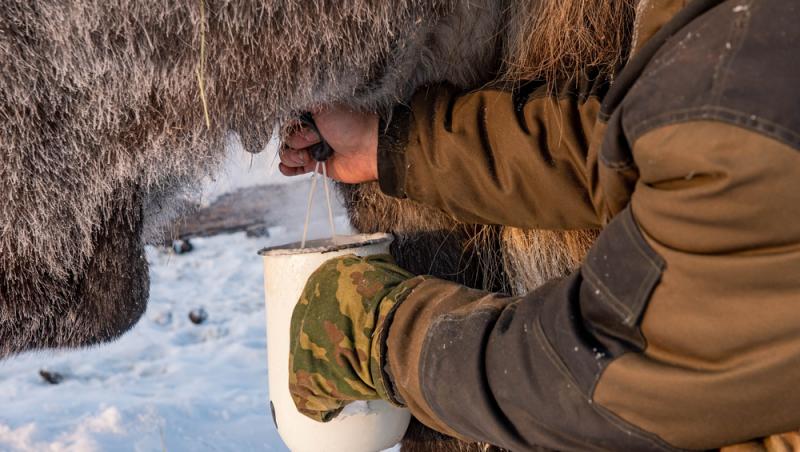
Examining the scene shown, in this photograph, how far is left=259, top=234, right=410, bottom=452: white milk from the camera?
1.45m

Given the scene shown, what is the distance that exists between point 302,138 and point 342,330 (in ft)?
1.50

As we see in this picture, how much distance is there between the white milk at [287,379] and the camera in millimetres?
1452

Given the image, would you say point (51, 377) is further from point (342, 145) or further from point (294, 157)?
point (342, 145)

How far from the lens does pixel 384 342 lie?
127cm

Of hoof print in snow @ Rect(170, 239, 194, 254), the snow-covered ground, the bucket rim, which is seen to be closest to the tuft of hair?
the bucket rim

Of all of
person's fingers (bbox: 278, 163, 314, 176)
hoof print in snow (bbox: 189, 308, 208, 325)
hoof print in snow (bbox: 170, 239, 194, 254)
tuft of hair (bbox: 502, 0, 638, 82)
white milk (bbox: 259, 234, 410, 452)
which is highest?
tuft of hair (bbox: 502, 0, 638, 82)

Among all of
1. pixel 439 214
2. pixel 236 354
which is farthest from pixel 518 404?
pixel 236 354

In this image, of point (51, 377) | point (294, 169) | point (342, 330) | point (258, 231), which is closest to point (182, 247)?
point (258, 231)

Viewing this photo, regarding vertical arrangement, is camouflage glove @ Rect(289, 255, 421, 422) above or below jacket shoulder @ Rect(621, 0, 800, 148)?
below

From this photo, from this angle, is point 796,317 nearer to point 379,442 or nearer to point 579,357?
point 579,357

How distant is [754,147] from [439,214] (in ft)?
3.09

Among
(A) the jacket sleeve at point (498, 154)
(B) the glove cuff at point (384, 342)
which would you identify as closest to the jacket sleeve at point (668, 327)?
(B) the glove cuff at point (384, 342)

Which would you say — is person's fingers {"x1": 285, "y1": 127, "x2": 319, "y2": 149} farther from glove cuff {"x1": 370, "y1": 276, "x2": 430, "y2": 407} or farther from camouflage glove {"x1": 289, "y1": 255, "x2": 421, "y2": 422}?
glove cuff {"x1": 370, "y1": 276, "x2": 430, "y2": 407}

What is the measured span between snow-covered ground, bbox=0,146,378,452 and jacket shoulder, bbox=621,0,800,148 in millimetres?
1409
